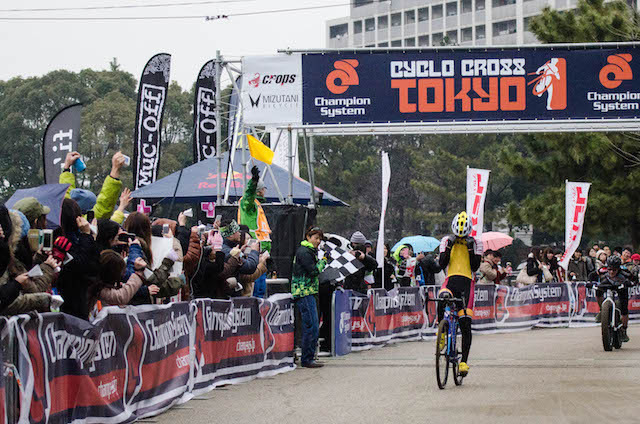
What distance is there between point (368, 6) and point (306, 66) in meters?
104

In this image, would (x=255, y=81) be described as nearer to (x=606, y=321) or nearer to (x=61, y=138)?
(x=61, y=138)

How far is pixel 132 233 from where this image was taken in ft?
34.6

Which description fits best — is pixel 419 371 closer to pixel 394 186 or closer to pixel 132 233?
pixel 132 233

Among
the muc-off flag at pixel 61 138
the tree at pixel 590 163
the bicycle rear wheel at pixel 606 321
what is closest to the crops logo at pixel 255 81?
the muc-off flag at pixel 61 138

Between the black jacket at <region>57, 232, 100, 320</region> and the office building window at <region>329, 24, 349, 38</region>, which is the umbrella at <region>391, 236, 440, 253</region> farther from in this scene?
the office building window at <region>329, 24, 349, 38</region>

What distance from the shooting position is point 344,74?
20.9m

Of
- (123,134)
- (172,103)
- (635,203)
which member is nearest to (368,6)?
(172,103)

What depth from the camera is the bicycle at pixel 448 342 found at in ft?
39.8

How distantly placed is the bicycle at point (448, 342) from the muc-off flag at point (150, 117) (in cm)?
1545

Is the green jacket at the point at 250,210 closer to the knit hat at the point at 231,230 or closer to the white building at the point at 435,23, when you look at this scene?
the knit hat at the point at 231,230

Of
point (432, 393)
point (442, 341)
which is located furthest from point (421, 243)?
point (432, 393)

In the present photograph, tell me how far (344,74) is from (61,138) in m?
5.42

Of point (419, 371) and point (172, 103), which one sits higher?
point (172, 103)

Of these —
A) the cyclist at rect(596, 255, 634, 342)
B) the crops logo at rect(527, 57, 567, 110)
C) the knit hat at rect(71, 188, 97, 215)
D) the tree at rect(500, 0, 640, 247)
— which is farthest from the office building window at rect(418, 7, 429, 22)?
the knit hat at rect(71, 188, 97, 215)
